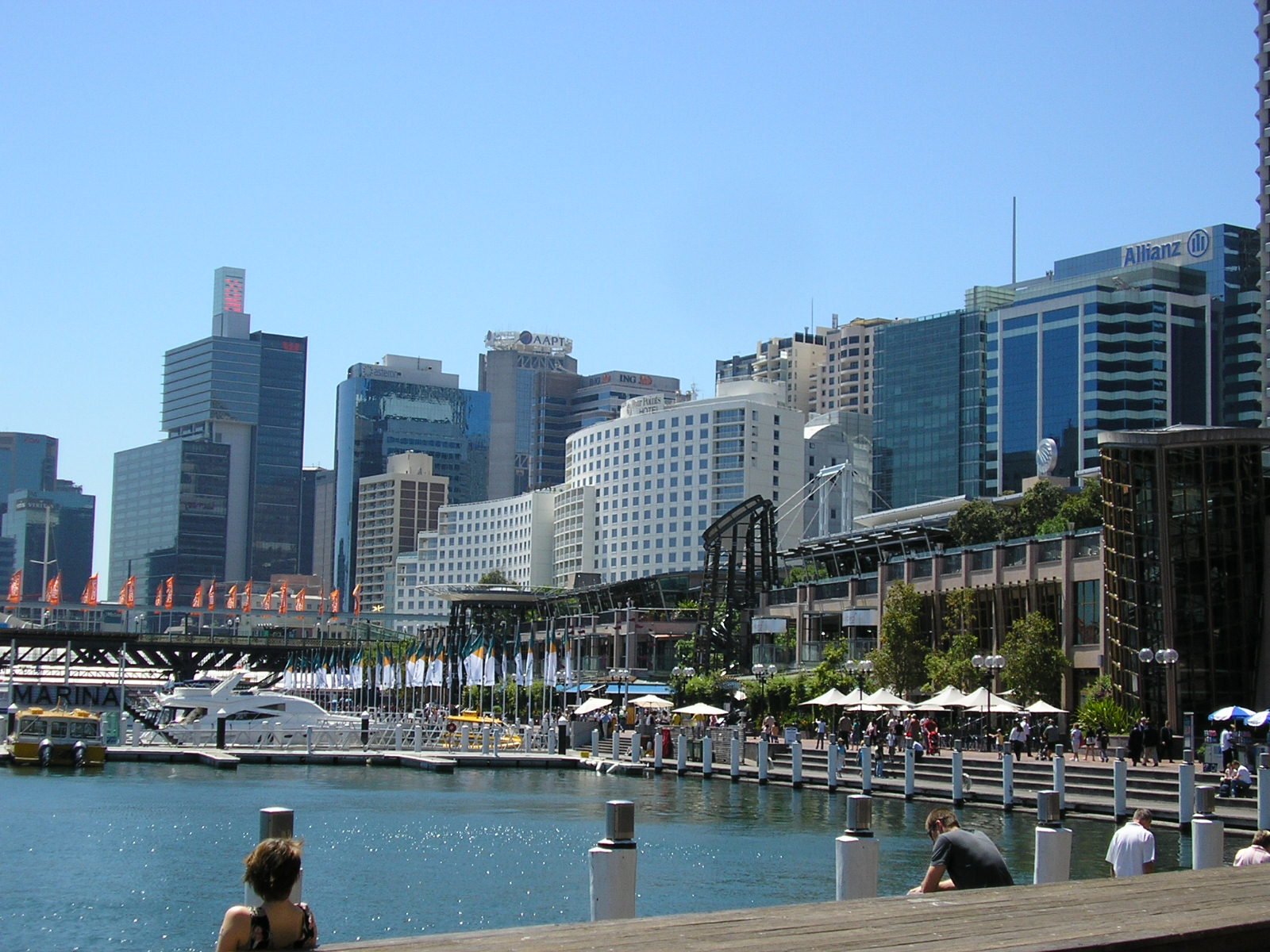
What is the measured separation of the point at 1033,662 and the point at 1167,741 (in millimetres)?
10680

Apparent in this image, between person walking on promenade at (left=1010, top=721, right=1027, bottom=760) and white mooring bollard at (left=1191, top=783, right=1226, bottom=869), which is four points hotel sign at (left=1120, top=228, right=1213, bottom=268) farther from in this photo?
white mooring bollard at (left=1191, top=783, right=1226, bottom=869)

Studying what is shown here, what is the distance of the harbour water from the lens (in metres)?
28.8

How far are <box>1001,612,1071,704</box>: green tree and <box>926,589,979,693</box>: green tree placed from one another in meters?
2.48

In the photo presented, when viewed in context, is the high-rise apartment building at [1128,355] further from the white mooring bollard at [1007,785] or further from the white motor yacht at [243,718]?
the white mooring bollard at [1007,785]

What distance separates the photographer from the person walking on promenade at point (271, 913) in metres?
9.84

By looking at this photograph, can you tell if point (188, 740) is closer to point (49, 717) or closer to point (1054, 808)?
point (49, 717)

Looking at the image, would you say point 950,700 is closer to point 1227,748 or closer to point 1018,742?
point 1018,742

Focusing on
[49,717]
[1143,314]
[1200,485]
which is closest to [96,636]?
[49,717]

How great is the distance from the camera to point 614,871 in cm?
1480

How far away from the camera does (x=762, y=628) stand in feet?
323

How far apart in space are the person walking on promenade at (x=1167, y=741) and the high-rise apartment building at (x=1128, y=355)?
12569 cm

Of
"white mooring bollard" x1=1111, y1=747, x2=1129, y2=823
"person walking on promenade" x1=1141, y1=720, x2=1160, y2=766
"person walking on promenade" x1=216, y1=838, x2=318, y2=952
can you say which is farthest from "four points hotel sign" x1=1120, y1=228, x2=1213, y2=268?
"person walking on promenade" x1=216, y1=838, x2=318, y2=952

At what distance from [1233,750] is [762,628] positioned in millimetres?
50661

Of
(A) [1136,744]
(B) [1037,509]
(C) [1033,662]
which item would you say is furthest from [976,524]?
(A) [1136,744]
